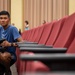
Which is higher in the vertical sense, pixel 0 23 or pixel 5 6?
pixel 0 23

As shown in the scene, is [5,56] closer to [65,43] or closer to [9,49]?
[9,49]

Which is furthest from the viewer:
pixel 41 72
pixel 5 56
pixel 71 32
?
pixel 5 56

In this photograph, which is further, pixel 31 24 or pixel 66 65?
pixel 31 24

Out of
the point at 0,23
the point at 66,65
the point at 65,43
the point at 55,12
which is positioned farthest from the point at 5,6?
the point at 66,65

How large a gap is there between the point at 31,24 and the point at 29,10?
1.59ft

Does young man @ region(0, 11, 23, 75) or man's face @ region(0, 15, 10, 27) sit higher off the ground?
man's face @ region(0, 15, 10, 27)

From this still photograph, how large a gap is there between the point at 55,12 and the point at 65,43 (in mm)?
7036

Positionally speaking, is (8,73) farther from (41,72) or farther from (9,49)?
(41,72)

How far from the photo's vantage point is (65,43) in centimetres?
113

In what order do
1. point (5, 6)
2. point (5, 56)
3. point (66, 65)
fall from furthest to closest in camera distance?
1. point (5, 6)
2. point (5, 56)
3. point (66, 65)

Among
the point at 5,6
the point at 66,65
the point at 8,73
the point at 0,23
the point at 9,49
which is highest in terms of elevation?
the point at 66,65

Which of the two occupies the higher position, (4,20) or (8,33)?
(4,20)

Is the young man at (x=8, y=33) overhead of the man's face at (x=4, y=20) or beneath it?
beneath

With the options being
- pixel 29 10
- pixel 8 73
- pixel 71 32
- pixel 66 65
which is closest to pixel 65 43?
pixel 71 32
